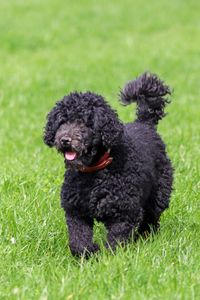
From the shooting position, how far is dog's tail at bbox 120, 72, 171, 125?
266 inches

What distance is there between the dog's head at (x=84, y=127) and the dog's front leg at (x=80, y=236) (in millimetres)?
433

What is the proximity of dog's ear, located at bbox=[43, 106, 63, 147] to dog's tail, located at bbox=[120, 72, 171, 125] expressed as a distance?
1.21m

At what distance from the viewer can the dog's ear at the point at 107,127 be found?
18.1ft

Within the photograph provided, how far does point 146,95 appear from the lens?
683cm

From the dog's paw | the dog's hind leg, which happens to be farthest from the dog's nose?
the dog's hind leg

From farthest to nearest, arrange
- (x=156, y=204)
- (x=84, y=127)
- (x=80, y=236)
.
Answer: (x=156, y=204) < (x=80, y=236) < (x=84, y=127)

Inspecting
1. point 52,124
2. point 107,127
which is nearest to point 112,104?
point 52,124

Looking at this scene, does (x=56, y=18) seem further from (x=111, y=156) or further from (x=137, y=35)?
(x=111, y=156)

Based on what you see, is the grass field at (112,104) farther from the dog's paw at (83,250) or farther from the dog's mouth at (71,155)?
the dog's mouth at (71,155)

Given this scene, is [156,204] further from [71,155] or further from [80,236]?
[71,155]

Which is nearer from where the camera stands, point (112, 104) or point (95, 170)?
point (95, 170)

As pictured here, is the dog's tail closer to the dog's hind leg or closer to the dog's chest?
the dog's hind leg

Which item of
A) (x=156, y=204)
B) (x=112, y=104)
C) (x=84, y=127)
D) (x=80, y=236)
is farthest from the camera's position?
(x=112, y=104)

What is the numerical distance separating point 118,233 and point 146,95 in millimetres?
1667
